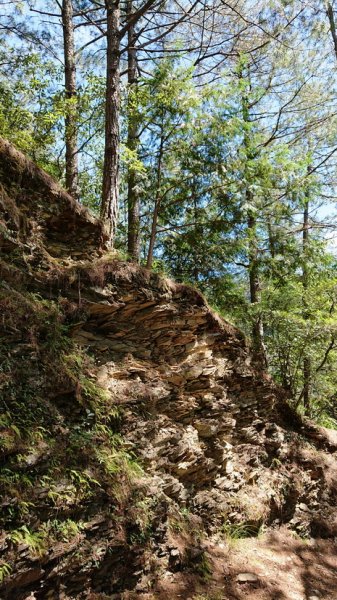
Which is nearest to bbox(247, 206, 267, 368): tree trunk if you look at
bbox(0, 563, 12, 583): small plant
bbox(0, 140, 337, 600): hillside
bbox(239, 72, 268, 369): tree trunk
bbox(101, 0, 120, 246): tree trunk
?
bbox(239, 72, 268, 369): tree trunk

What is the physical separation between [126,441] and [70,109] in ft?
18.7

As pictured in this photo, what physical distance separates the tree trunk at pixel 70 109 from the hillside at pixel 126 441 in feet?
8.95

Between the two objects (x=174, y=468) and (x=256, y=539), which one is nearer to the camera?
(x=174, y=468)

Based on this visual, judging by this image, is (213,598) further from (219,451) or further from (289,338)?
(289,338)

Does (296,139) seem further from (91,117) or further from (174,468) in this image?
(174,468)

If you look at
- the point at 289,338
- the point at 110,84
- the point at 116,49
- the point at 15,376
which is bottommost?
the point at 15,376

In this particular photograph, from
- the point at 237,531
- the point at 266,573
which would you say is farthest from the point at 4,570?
the point at 237,531

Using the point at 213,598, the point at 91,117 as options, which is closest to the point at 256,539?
the point at 213,598

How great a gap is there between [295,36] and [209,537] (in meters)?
9.37

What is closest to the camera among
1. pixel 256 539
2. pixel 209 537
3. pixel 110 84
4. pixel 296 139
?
pixel 209 537

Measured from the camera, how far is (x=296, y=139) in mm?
9562

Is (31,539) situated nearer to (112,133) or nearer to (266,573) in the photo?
Answer: (266,573)

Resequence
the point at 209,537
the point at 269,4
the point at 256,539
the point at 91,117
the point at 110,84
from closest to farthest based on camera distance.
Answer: the point at 209,537
the point at 256,539
the point at 110,84
the point at 269,4
the point at 91,117

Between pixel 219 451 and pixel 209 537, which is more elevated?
pixel 219 451
